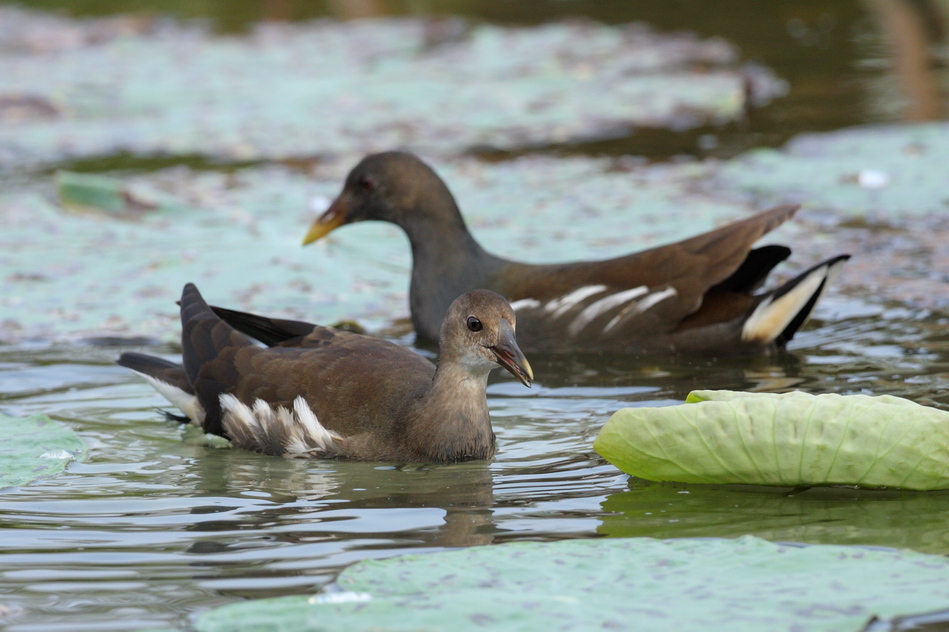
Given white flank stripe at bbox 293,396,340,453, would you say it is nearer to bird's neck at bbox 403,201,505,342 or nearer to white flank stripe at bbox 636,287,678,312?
bird's neck at bbox 403,201,505,342

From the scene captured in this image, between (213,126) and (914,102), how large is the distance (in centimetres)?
569

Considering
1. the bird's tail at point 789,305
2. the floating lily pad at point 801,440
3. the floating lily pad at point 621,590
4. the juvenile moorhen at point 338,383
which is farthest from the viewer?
the bird's tail at point 789,305

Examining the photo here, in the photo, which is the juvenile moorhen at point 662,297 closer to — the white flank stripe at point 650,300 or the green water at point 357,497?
the white flank stripe at point 650,300

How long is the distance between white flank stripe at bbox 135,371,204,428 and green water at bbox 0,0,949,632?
10cm

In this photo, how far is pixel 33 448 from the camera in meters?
4.58

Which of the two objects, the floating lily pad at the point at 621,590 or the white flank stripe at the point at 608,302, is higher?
the white flank stripe at the point at 608,302

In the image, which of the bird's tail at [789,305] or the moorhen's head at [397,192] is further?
the moorhen's head at [397,192]

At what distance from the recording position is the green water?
3.40 metres

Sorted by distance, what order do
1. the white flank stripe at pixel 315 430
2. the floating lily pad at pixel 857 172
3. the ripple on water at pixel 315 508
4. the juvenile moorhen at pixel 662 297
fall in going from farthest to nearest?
1. the floating lily pad at pixel 857 172
2. the juvenile moorhen at pixel 662 297
3. the white flank stripe at pixel 315 430
4. the ripple on water at pixel 315 508

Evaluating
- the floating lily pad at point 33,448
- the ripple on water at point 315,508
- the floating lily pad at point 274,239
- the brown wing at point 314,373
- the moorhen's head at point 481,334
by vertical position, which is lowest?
the ripple on water at point 315,508

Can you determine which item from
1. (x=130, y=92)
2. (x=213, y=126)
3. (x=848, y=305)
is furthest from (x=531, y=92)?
(x=848, y=305)

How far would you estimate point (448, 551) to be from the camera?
3.31m

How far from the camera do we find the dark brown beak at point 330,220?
22.2 feet

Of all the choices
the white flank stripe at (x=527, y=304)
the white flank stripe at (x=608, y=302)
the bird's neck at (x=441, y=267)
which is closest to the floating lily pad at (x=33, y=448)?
the bird's neck at (x=441, y=267)
